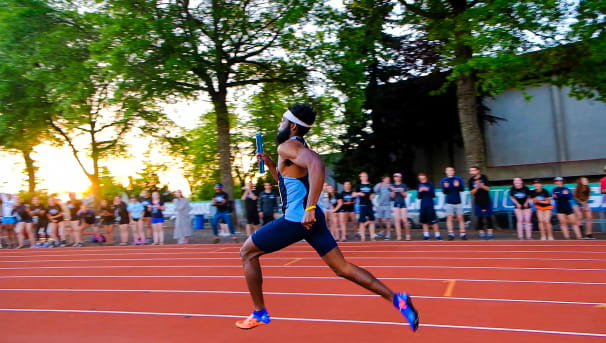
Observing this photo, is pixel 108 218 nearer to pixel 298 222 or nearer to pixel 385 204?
pixel 385 204

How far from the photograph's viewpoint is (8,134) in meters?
22.2

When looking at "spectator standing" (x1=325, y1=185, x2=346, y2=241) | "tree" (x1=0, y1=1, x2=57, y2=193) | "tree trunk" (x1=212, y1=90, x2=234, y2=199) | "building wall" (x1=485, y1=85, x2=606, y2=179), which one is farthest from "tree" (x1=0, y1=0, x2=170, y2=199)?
"building wall" (x1=485, y1=85, x2=606, y2=179)

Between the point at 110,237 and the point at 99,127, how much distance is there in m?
12.0

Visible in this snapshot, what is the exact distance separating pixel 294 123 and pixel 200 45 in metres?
14.4

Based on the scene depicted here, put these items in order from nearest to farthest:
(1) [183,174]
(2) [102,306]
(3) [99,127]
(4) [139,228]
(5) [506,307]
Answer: (5) [506,307], (2) [102,306], (4) [139,228], (3) [99,127], (1) [183,174]

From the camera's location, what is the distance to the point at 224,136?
19578 millimetres

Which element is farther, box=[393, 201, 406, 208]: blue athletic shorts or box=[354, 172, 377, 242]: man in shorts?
box=[354, 172, 377, 242]: man in shorts

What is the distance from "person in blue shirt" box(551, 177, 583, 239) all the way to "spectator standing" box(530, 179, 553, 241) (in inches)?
12.0

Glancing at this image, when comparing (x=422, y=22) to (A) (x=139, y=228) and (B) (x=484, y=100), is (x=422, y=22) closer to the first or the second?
(B) (x=484, y=100)

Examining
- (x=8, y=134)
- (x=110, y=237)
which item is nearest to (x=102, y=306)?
(x=110, y=237)

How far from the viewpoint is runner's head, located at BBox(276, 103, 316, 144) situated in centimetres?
423

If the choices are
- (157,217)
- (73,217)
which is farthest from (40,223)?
(157,217)

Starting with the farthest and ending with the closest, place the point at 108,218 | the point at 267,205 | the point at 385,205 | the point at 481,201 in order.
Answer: the point at 108,218, the point at 267,205, the point at 385,205, the point at 481,201

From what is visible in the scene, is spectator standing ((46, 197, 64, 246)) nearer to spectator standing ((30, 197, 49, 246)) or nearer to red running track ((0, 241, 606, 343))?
spectator standing ((30, 197, 49, 246))
